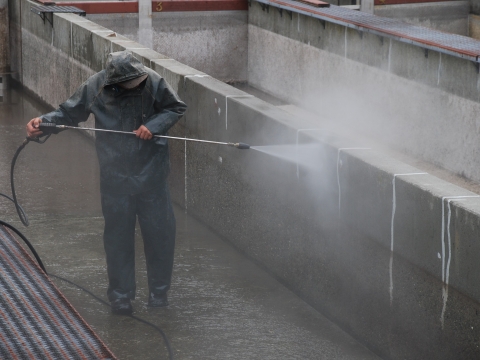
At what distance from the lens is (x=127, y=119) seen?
5957 mm

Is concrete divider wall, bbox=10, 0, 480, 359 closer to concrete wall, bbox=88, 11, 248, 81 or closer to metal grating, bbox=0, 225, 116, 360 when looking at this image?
metal grating, bbox=0, 225, 116, 360

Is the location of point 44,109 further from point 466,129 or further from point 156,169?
point 156,169

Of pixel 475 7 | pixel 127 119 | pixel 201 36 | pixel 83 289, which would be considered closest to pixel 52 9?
pixel 201 36

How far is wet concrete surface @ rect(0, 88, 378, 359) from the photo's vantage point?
5.58 meters

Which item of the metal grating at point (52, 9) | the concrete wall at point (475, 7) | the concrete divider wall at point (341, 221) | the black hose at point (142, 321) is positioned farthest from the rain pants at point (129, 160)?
the concrete wall at point (475, 7)

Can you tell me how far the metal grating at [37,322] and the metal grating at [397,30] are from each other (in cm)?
710

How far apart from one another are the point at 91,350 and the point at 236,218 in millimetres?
3330

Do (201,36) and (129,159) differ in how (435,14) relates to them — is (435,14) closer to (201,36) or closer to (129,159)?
(201,36)

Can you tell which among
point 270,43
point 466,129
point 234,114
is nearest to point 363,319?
point 234,114

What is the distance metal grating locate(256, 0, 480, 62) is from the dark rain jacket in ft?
18.7

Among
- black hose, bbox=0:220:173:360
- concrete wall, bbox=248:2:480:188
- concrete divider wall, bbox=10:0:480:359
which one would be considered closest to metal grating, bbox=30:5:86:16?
concrete wall, bbox=248:2:480:188

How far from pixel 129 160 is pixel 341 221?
1466mm

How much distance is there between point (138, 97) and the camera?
19.5ft

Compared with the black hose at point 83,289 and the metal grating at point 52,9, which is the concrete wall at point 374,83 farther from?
the black hose at point 83,289
